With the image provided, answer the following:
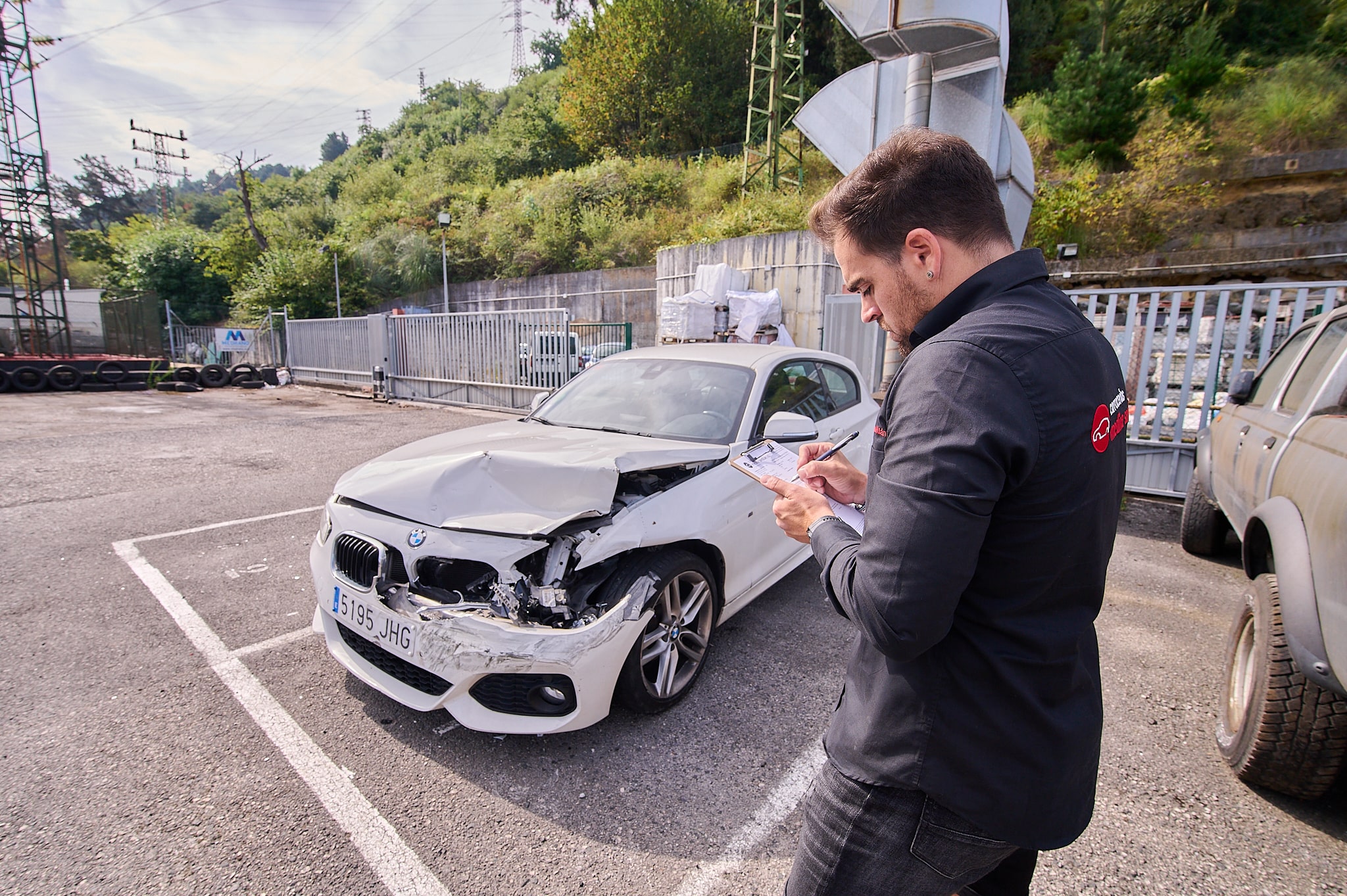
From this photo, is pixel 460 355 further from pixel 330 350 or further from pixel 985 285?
pixel 985 285

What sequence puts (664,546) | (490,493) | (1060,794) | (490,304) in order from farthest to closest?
(490,304)
(664,546)
(490,493)
(1060,794)

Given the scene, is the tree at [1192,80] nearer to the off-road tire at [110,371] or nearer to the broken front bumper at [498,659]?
the broken front bumper at [498,659]

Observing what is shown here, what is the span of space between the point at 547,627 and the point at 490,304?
21.2m

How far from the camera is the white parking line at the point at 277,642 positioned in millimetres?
3198

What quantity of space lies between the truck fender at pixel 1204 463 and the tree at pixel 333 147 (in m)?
111

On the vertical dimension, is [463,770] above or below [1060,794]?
below

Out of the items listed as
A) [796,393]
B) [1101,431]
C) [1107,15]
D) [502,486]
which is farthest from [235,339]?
[1107,15]

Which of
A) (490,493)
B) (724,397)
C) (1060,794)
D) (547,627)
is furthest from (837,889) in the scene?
(724,397)

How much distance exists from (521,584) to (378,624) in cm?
61

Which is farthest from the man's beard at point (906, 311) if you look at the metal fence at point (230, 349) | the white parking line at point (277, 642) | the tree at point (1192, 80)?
the metal fence at point (230, 349)

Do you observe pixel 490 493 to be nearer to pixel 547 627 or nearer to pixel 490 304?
pixel 547 627

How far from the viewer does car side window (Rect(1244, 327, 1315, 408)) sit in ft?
11.6

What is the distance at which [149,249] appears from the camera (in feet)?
99.4

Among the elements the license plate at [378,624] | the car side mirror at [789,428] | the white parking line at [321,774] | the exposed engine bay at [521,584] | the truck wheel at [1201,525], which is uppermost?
the car side mirror at [789,428]
